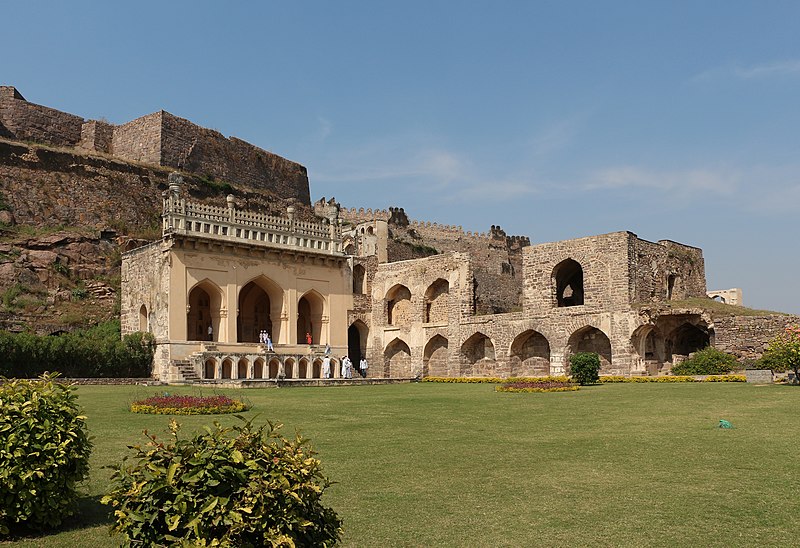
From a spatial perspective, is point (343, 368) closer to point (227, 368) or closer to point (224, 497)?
point (227, 368)

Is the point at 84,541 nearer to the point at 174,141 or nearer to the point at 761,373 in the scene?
the point at 761,373

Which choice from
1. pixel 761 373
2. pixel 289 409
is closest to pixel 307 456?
pixel 289 409

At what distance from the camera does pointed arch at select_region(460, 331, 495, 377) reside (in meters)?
34.1

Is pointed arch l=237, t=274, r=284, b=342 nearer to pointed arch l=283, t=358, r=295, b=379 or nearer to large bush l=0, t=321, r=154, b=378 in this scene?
pointed arch l=283, t=358, r=295, b=379

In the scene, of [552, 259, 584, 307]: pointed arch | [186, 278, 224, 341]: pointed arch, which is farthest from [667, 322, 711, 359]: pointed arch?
[186, 278, 224, 341]: pointed arch

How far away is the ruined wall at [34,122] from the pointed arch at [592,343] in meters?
28.9

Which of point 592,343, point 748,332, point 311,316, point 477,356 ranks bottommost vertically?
point 477,356

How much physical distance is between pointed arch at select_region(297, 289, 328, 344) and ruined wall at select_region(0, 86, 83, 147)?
16734mm

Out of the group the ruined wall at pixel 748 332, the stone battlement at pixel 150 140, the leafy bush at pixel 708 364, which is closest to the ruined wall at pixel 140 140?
the stone battlement at pixel 150 140

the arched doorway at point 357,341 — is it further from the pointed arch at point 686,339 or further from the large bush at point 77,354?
the pointed arch at point 686,339

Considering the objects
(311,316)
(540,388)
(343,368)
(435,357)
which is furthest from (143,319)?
(540,388)

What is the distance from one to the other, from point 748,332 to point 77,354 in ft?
78.2

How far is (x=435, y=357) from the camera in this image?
3600 centimetres

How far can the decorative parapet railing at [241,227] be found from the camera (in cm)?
2962
